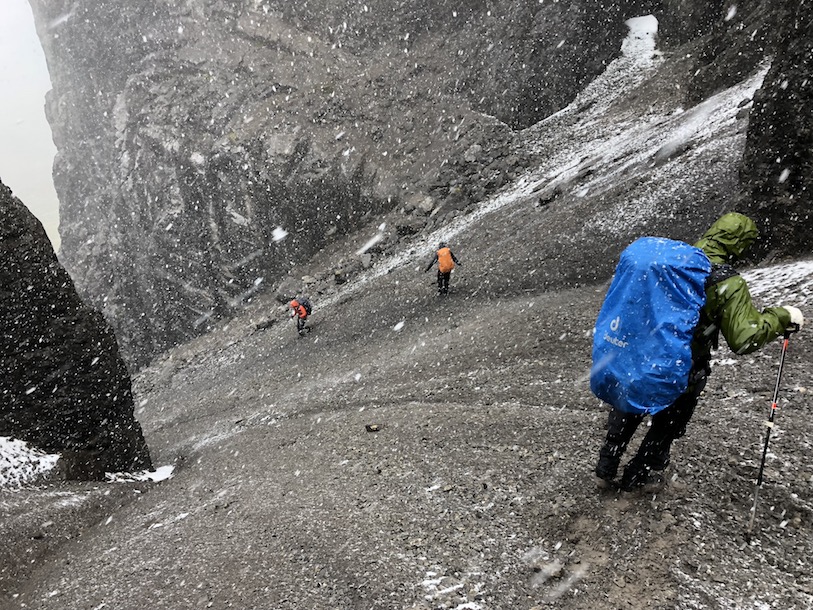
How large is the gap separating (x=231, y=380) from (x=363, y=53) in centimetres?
2920

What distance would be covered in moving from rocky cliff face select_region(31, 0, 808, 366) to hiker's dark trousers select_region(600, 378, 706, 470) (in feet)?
82.5

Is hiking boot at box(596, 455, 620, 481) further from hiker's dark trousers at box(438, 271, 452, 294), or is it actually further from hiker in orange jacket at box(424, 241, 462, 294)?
hiker's dark trousers at box(438, 271, 452, 294)

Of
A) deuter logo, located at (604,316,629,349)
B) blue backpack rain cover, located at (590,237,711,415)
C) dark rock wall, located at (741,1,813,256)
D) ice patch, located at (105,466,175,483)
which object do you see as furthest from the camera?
ice patch, located at (105,466,175,483)

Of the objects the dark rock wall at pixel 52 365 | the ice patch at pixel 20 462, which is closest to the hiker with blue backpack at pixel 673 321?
the ice patch at pixel 20 462

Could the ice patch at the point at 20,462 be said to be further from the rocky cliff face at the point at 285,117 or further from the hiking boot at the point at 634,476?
the rocky cliff face at the point at 285,117

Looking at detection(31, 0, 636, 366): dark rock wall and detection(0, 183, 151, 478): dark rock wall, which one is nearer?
detection(0, 183, 151, 478): dark rock wall

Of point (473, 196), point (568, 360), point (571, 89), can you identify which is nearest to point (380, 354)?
point (568, 360)

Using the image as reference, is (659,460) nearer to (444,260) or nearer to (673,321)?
(673,321)

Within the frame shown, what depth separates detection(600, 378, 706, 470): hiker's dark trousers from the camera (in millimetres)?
4914

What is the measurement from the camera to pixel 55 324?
501 inches

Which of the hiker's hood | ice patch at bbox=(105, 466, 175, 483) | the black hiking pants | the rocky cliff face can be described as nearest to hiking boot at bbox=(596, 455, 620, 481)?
the black hiking pants

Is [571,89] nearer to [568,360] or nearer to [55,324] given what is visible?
[568,360]

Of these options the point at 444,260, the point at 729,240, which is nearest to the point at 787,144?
the point at 729,240

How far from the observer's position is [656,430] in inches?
203
